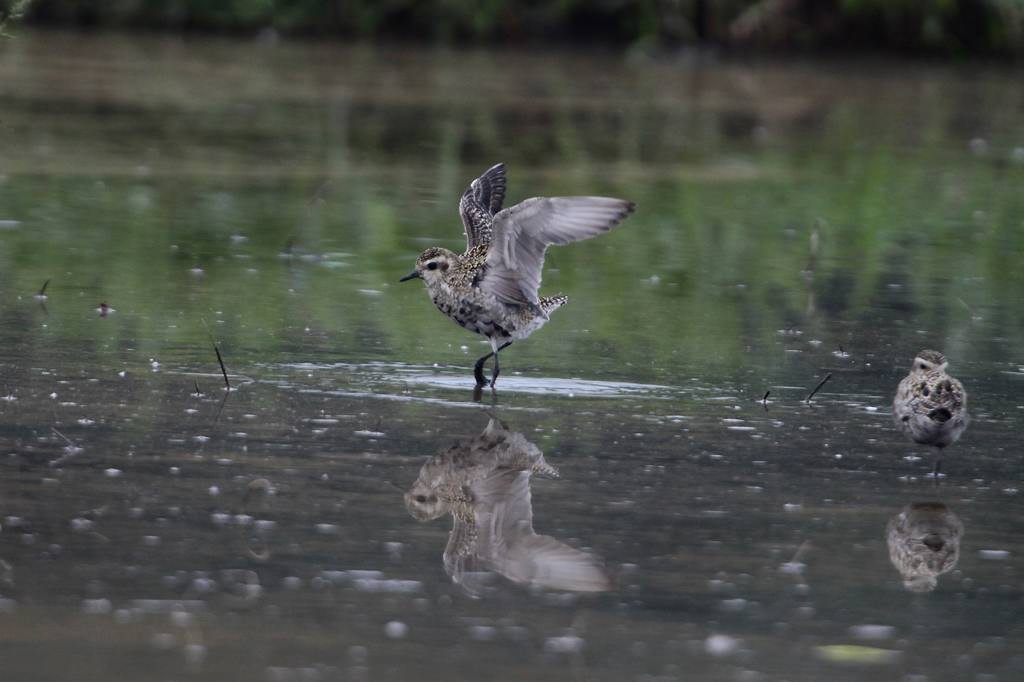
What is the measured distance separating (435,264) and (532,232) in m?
0.57

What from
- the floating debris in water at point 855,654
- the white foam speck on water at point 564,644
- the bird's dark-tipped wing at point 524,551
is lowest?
the bird's dark-tipped wing at point 524,551

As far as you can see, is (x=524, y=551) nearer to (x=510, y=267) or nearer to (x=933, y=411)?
(x=933, y=411)

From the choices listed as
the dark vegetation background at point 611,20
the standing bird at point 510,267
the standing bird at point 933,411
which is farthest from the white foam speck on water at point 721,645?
the dark vegetation background at point 611,20

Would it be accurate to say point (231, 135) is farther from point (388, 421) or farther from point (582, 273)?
point (388, 421)

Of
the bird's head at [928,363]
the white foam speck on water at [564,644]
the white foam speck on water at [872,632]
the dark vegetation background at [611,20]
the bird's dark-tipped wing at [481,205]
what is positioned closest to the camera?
the white foam speck on water at [564,644]

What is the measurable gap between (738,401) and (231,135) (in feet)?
35.1

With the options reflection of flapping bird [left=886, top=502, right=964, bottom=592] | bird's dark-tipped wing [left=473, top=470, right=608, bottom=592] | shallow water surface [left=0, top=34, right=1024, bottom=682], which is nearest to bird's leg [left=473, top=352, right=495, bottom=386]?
shallow water surface [left=0, top=34, right=1024, bottom=682]

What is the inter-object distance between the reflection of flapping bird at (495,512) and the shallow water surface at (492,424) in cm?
2

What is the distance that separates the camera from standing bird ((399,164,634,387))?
8.73 meters

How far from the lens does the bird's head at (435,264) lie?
9180mm

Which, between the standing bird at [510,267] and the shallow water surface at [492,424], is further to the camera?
the standing bird at [510,267]

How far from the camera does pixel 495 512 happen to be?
6.45 metres

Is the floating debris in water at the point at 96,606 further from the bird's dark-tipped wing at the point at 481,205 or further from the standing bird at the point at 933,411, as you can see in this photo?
the bird's dark-tipped wing at the point at 481,205

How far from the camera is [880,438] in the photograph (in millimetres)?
7848
